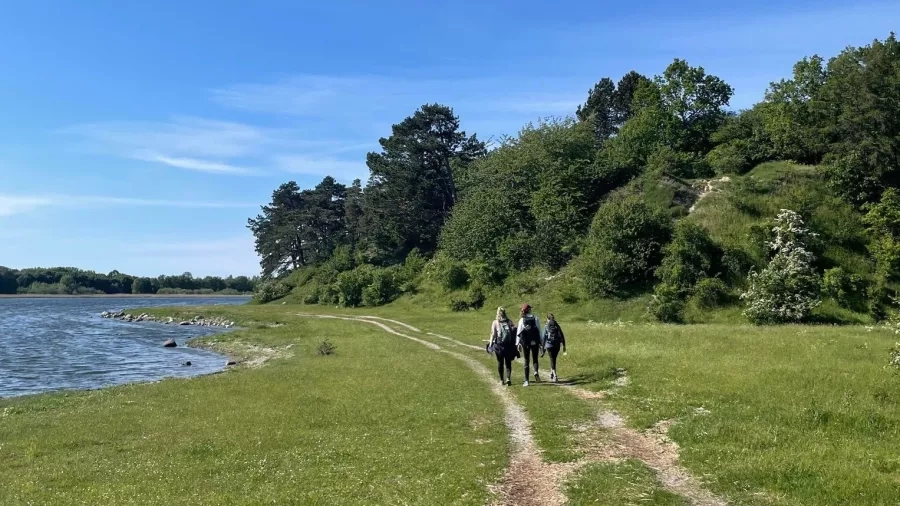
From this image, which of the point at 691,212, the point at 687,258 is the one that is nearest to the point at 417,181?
the point at 691,212

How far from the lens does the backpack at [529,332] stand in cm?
2319

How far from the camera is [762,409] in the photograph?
16141mm

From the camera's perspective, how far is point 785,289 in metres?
46.3

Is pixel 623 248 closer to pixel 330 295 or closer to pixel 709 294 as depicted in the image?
pixel 709 294

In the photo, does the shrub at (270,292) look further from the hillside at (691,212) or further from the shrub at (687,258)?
the shrub at (687,258)

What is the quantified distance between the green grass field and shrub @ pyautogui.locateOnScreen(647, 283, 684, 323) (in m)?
17.0

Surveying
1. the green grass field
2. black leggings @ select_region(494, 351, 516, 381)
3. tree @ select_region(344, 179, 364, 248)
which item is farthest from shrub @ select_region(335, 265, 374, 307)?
black leggings @ select_region(494, 351, 516, 381)

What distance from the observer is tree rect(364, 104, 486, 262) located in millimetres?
106938

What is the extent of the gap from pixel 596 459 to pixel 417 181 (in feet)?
316

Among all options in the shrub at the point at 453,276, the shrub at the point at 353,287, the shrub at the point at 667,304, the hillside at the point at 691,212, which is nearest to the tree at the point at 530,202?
the hillside at the point at 691,212

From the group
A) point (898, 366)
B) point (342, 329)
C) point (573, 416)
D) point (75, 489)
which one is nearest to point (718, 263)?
point (342, 329)

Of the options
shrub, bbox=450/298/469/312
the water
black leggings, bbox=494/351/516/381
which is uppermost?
shrub, bbox=450/298/469/312

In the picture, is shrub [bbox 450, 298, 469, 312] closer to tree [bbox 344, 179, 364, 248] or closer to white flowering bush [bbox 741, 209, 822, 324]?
white flowering bush [bbox 741, 209, 822, 324]

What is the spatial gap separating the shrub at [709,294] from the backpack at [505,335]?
104ft
